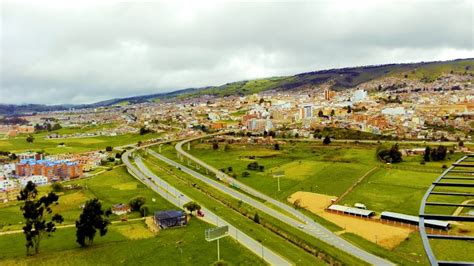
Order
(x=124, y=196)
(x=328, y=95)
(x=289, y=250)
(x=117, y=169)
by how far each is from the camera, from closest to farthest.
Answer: (x=289, y=250) → (x=124, y=196) → (x=117, y=169) → (x=328, y=95)

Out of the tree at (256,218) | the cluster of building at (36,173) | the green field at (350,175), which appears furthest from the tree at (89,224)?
the cluster of building at (36,173)

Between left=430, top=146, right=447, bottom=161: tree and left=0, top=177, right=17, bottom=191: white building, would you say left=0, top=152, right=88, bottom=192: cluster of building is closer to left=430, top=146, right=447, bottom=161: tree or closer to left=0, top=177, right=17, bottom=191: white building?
left=0, top=177, right=17, bottom=191: white building

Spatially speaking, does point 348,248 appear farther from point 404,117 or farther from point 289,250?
point 404,117

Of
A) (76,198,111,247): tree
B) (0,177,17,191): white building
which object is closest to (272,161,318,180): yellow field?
(76,198,111,247): tree

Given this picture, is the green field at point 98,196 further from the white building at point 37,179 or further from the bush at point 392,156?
the bush at point 392,156

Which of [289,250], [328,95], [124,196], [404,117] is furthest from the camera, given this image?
[328,95]

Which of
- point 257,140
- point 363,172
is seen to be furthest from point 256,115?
point 363,172
